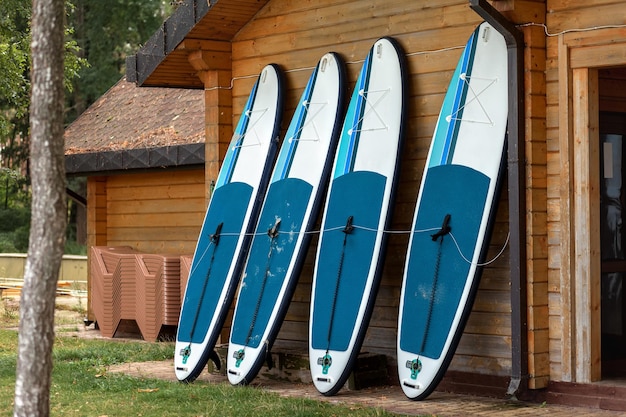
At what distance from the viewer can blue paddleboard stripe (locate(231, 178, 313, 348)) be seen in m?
9.33

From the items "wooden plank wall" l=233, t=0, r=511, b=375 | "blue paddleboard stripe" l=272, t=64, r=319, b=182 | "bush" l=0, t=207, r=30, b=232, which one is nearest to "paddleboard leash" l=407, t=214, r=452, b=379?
"wooden plank wall" l=233, t=0, r=511, b=375

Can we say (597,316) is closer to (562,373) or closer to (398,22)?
(562,373)

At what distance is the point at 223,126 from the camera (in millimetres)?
10773

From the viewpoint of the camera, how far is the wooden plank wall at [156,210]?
14.1m

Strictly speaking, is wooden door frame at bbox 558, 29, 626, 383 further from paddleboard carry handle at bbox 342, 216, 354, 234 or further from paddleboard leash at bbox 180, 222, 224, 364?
paddleboard leash at bbox 180, 222, 224, 364

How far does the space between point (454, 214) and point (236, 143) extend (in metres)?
2.76

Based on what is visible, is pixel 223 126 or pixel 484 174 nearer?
pixel 484 174

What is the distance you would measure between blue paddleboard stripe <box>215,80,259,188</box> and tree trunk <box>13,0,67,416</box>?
536cm

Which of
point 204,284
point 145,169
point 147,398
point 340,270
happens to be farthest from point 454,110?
point 145,169

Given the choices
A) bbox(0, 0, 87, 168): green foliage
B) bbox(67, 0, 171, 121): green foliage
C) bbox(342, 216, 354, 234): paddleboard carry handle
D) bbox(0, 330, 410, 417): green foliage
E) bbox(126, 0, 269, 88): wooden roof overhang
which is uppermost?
bbox(67, 0, 171, 121): green foliage

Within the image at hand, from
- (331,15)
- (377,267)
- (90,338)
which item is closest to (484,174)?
(377,267)

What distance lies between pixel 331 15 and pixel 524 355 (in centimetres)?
344

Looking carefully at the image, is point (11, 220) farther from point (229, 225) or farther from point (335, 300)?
point (335, 300)

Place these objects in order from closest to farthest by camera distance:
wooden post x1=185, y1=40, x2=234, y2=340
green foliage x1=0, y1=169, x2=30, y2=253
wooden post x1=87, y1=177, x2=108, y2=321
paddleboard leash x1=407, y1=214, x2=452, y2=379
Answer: paddleboard leash x1=407, y1=214, x2=452, y2=379, wooden post x1=185, y1=40, x2=234, y2=340, wooden post x1=87, y1=177, x2=108, y2=321, green foliage x1=0, y1=169, x2=30, y2=253
